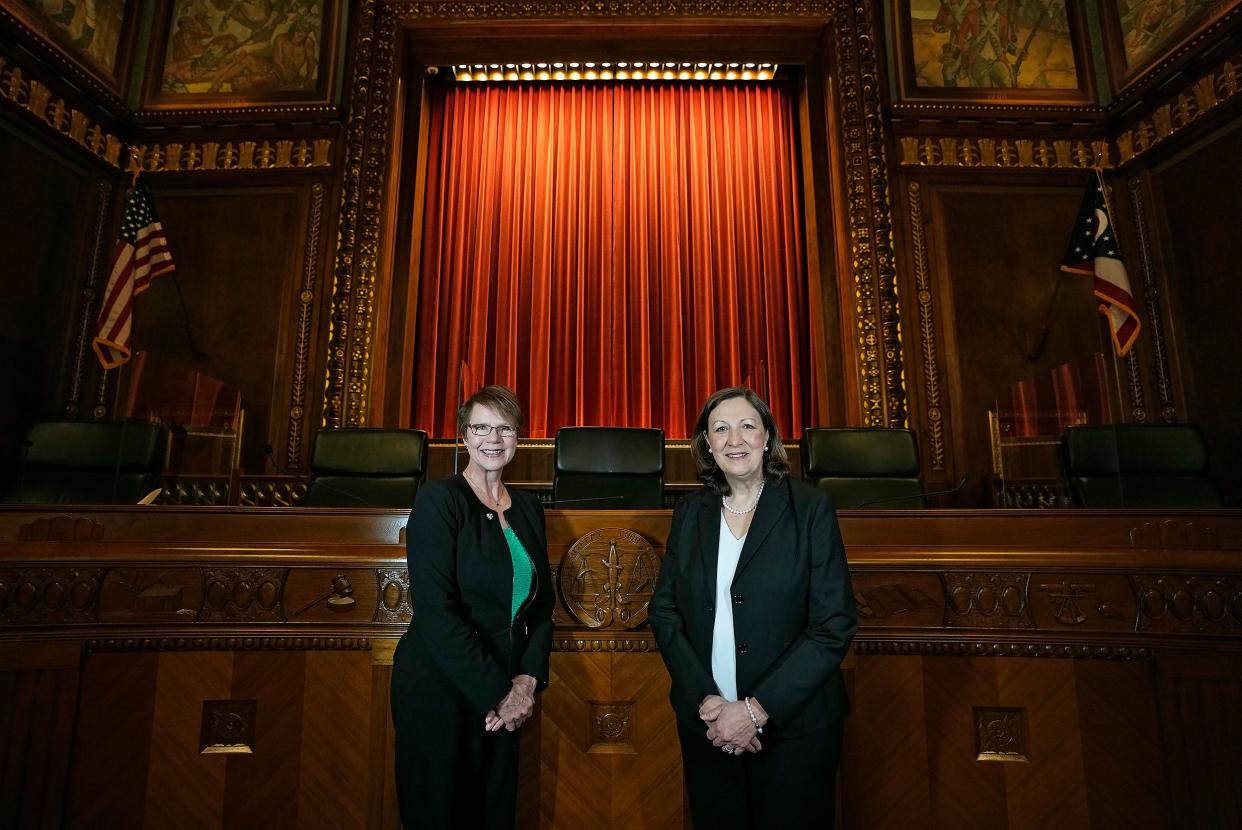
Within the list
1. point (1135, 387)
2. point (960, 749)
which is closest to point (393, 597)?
point (960, 749)

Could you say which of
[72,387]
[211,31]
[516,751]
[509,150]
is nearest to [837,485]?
→ [516,751]

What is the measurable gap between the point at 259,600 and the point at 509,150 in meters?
5.50

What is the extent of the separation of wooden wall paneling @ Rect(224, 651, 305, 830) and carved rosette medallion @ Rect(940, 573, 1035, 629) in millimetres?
1610

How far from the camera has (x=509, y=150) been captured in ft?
20.9

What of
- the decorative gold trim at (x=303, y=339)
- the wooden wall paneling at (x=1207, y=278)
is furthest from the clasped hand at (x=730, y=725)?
the wooden wall paneling at (x=1207, y=278)

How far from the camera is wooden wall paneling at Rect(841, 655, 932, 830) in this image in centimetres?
167

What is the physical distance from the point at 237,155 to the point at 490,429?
516cm

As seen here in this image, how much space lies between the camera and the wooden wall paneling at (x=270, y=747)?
169cm

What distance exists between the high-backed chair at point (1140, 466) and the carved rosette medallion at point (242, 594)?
3508 millimetres

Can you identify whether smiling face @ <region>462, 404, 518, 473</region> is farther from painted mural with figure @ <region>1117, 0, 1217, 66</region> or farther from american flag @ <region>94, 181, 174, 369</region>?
painted mural with figure @ <region>1117, 0, 1217, 66</region>

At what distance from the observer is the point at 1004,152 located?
207 inches

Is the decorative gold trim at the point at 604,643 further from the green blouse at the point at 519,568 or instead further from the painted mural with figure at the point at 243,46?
the painted mural with figure at the point at 243,46

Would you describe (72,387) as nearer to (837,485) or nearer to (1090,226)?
(837,485)

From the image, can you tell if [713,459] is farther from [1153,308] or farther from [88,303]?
[88,303]
